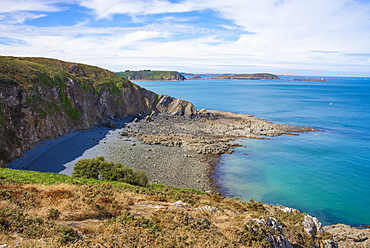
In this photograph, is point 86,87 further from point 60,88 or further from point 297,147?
point 297,147

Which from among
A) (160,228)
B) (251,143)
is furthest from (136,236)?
(251,143)

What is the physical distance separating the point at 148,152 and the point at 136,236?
38591 mm

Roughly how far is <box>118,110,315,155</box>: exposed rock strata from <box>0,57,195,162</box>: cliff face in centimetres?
779

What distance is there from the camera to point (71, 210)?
1541 centimetres

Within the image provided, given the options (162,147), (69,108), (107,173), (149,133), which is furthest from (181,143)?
(69,108)

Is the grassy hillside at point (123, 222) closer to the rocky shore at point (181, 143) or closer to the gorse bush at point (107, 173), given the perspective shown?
the gorse bush at point (107, 173)

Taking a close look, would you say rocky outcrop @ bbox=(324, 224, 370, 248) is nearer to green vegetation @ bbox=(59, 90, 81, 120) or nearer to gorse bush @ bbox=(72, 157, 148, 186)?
gorse bush @ bbox=(72, 157, 148, 186)

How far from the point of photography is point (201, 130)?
2867 inches

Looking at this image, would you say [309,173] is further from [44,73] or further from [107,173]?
[44,73]

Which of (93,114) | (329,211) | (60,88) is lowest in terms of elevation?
(329,211)

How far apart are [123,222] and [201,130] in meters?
58.8

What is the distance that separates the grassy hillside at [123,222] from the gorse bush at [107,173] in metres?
8.95

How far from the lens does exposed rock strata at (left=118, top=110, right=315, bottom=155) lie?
2279 inches

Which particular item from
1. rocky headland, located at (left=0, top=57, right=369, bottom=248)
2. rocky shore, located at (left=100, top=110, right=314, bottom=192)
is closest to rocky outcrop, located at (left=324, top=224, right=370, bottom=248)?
rocky headland, located at (left=0, top=57, right=369, bottom=248)
